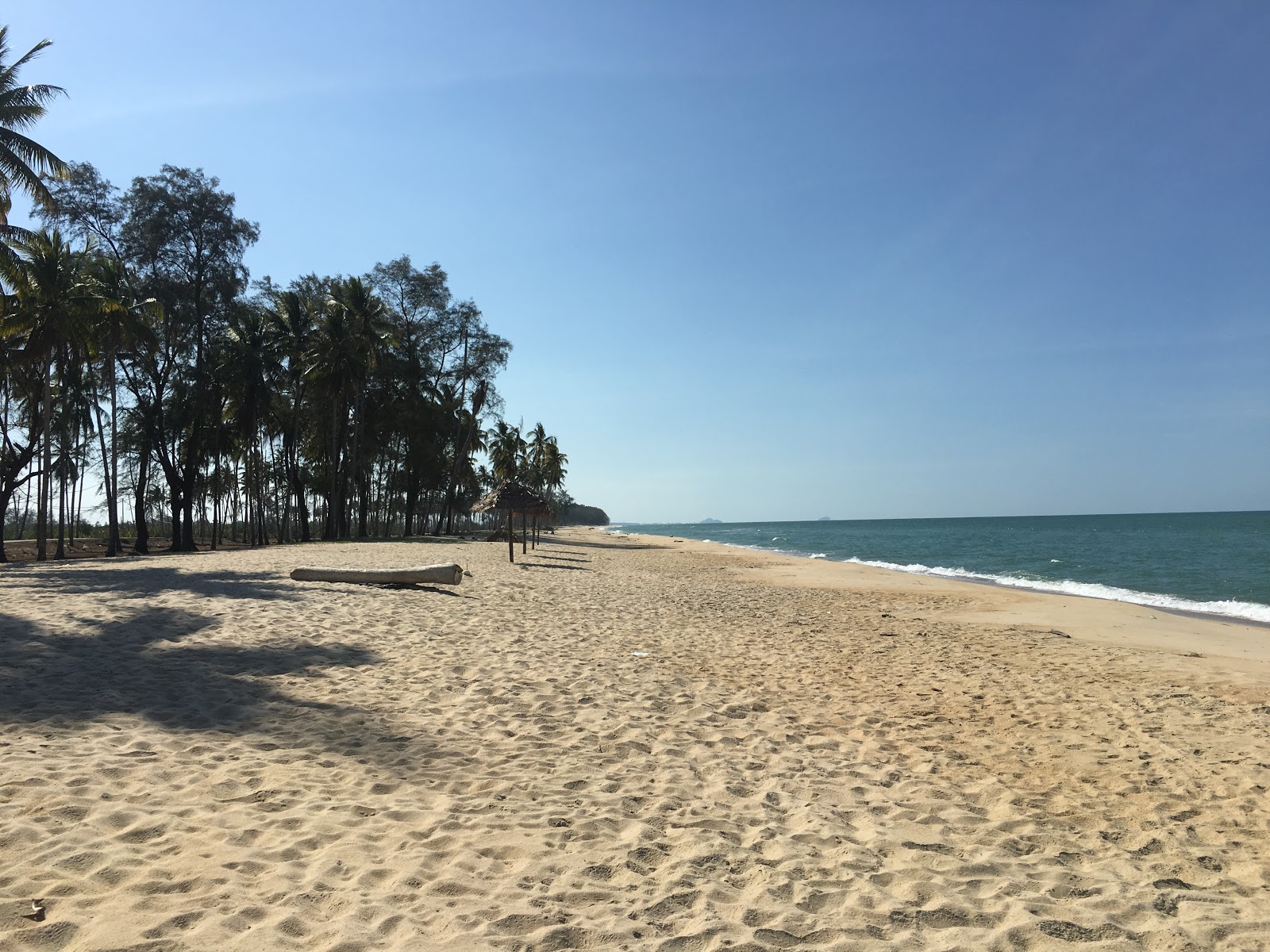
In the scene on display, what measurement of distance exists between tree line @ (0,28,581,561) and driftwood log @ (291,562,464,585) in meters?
14.2

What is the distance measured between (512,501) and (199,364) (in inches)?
654

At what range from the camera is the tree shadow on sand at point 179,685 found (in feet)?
17.7

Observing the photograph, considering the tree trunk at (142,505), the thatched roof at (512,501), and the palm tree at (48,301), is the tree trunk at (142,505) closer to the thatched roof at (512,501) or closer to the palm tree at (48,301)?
the palm tree at (48,301)

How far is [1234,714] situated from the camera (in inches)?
295

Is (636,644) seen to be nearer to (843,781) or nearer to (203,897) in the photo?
(843,781)

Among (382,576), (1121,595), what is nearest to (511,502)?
(382,576)

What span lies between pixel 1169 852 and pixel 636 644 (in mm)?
6717

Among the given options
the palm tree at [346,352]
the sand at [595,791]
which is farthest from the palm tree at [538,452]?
the sand at [595,791]

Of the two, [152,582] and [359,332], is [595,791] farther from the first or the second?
[359,332]

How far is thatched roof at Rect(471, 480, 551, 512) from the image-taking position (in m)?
25.4

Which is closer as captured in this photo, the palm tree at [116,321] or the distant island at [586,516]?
the palm tree at [116,321]

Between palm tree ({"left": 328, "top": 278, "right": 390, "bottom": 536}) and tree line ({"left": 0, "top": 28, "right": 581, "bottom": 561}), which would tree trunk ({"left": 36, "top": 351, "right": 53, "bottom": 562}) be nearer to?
tree line ({"left": 0, "top": 28, "right": 581, "bottom": 561})

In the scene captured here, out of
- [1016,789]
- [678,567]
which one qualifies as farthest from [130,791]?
[678,567]

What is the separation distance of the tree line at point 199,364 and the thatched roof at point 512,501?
43.0ft
